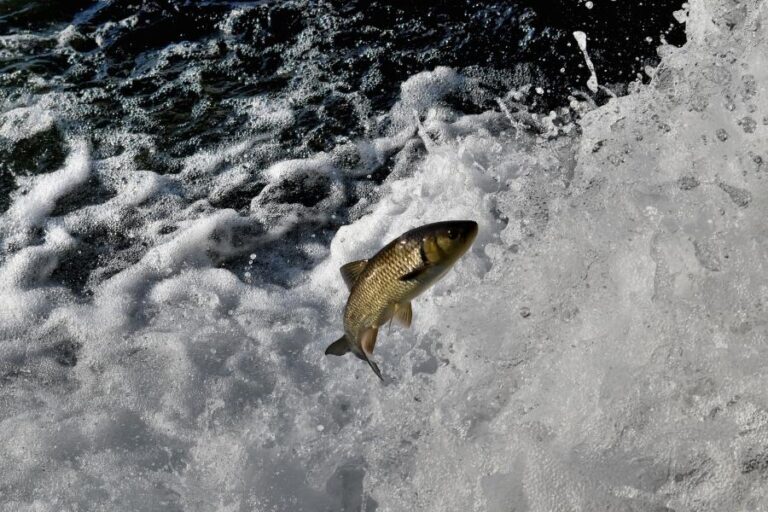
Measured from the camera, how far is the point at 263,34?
238 inches

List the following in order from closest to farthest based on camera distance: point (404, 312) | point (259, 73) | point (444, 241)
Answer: point (444, 241) → point (404, 312) → point (259, 73)

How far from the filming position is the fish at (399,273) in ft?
7.61

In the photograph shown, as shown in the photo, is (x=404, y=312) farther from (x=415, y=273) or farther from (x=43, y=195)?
(x=43, y=195)

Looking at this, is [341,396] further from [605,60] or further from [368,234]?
[605,60]

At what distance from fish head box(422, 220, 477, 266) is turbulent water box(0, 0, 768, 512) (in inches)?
42.7

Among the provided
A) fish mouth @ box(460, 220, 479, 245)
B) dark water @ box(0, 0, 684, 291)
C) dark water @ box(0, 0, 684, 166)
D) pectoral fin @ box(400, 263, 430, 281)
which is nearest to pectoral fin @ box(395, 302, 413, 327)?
pectoral fin @ box(400, 263, 430, 281)

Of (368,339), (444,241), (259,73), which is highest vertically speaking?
(444,241)

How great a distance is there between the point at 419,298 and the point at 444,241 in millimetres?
1422

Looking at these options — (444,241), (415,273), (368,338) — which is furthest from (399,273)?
(368,338)

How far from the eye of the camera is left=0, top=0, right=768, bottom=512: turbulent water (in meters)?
3.07

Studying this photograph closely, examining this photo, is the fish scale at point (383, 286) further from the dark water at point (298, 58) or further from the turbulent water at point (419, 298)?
the dark water at point (298, 58)

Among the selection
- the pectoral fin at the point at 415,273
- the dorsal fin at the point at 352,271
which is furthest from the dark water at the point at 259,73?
the pectoral fin at the point at 415,273

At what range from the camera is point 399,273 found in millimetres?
2359

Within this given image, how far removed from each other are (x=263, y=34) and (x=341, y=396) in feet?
11.6
